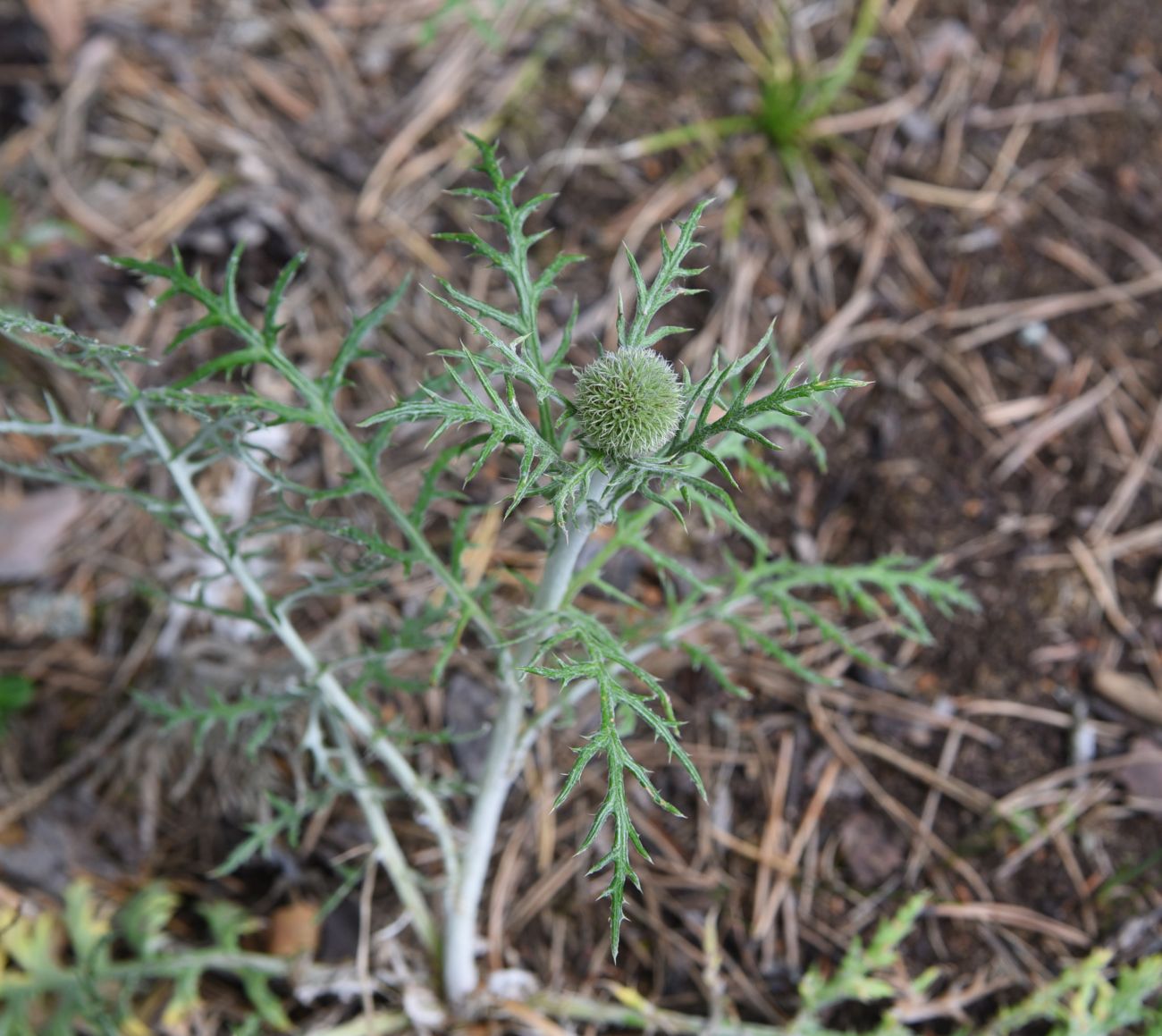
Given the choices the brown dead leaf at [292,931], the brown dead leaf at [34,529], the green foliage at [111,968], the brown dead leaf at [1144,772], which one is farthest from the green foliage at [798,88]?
the green foliage at [111,968]

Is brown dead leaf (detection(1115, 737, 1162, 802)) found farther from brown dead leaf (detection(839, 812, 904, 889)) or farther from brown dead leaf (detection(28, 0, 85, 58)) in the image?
brown dead leaf (detection(28, 0, 85, 58))

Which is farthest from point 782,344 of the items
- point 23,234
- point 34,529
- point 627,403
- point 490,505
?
point 23,234

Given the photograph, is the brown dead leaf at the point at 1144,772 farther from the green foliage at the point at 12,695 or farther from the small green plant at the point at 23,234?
the small green plant at the point at 23,234

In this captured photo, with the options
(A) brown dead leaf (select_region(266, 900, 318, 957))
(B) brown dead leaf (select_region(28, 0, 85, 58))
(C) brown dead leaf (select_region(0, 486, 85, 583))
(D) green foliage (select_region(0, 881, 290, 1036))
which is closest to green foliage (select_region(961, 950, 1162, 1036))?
(A) brown dead leaf (select_region(266, 900, 318, 957))

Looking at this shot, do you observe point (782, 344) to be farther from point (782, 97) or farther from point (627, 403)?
point (627, 403)

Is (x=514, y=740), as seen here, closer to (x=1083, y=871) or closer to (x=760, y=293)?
(x=1083, y=871)
